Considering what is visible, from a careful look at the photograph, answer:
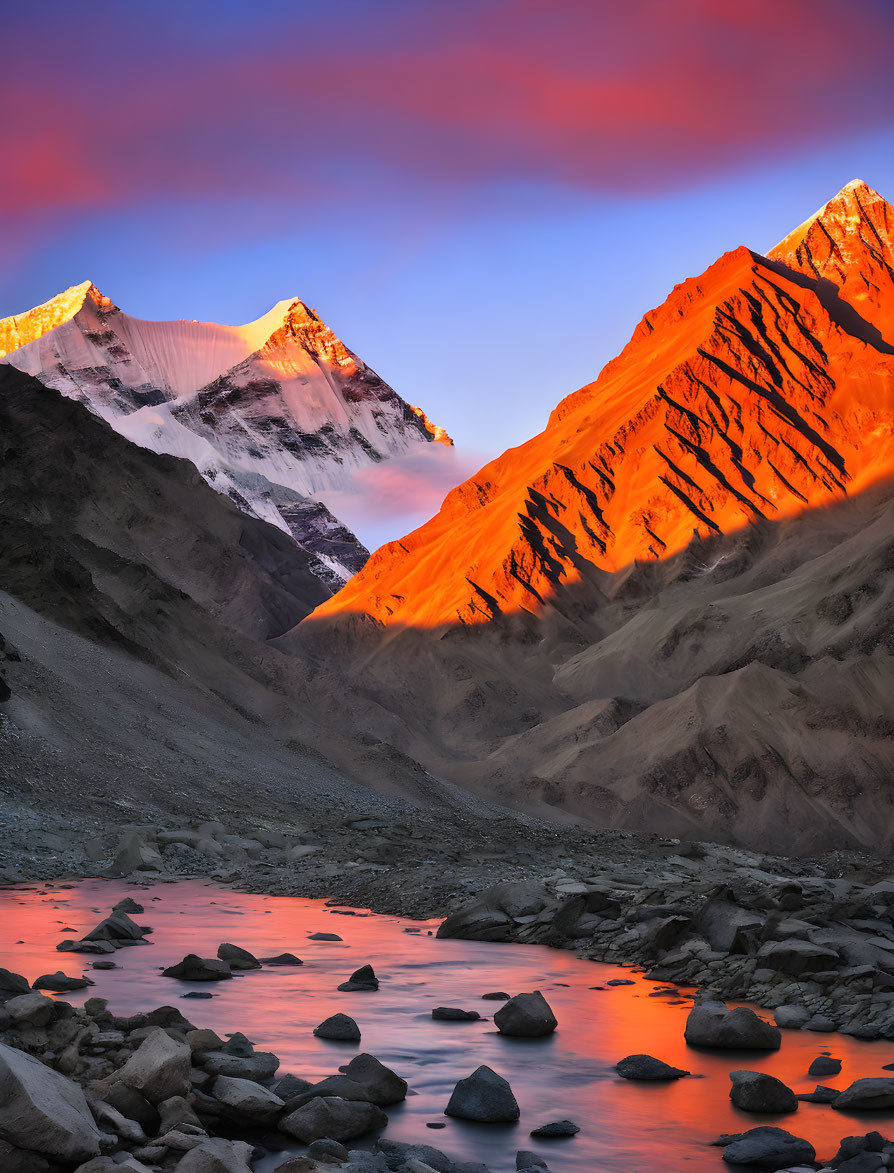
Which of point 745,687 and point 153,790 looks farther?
point 745,687

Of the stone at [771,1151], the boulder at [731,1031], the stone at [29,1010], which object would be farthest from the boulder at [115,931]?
the stone at [771,1151]

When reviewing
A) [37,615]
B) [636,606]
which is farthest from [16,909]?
[636,606]

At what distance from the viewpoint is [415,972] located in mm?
15008

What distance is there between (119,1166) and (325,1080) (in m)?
2.77

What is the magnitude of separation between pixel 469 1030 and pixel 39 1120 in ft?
20.7

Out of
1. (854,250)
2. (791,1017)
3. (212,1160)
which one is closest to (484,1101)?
(212,1160)

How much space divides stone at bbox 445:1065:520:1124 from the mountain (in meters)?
51.8

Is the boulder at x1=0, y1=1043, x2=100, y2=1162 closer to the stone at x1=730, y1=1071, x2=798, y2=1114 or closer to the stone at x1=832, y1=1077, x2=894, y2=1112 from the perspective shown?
the stone at x1=730, y1=1071, x2=798, y2=1114

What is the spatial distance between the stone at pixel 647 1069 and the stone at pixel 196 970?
17.4 ft

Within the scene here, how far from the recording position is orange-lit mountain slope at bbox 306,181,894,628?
112625mm

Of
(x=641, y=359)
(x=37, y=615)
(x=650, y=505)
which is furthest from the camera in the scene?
(x=641, y=359)

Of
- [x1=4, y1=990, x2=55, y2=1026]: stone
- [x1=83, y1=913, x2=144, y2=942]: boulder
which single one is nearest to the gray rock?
[x1=4, y1=990, x2=55, y2=1026]: stone

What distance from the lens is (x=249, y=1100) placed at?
816cm

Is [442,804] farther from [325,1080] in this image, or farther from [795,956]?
Result: [325,1080]
